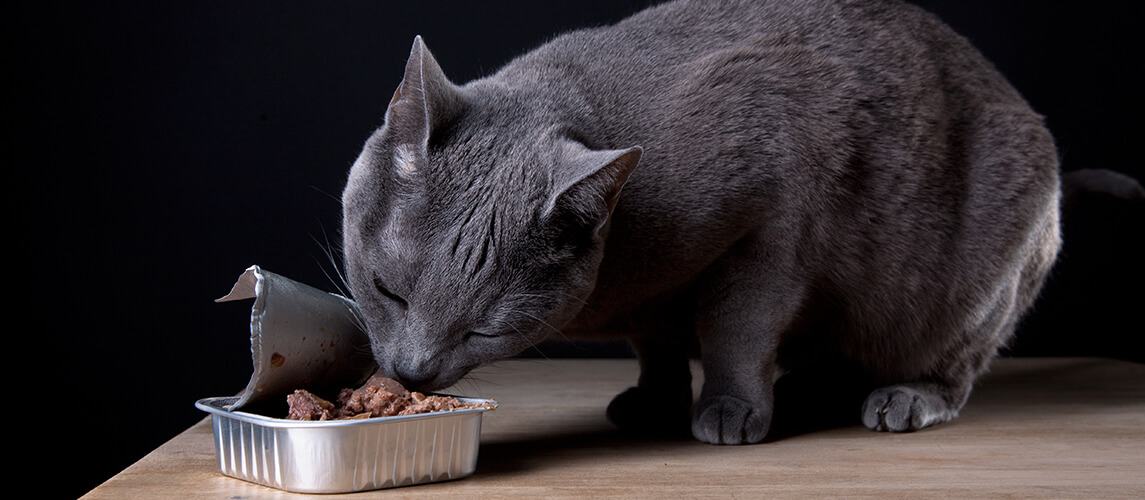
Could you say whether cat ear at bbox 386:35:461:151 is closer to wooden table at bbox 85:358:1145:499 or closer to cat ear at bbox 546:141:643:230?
cat ear at bbox 546:141:643:230

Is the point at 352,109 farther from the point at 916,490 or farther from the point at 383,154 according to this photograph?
the point at 916,490

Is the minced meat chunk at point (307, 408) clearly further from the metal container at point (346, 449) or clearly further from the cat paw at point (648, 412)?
the cat paw at point (648, 412)

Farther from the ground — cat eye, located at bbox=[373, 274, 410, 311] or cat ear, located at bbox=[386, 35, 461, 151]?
cat ear, located at bbox=[386, 35, 461, 151]

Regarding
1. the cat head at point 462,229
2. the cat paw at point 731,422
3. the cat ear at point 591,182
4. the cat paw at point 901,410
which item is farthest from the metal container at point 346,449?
the cat paw at point 901,410

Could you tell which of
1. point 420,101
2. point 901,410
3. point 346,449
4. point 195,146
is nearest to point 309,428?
point 346,449

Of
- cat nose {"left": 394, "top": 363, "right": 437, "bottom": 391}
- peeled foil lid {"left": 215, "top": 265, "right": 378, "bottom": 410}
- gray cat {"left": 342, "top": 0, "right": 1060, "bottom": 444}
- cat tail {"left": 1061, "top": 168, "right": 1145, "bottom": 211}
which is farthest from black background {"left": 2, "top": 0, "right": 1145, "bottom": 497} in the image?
cat nose {"left": 394, "top": 363, "right": 437, "bottom": 391}

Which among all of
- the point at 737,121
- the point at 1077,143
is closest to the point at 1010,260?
the point at 737,121
